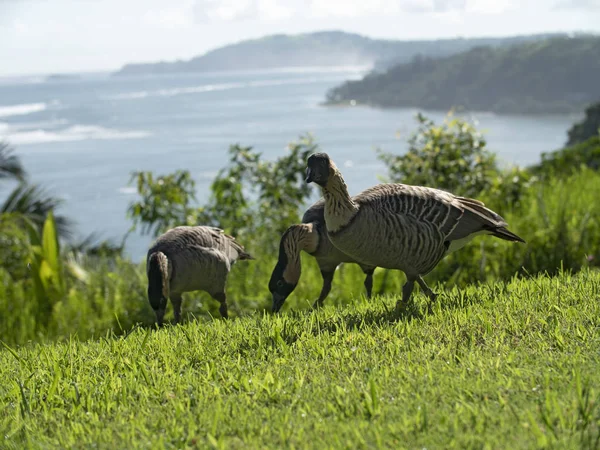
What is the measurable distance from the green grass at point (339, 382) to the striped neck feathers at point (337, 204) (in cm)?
81

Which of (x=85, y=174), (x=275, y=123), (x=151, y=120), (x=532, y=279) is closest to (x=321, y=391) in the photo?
(x=532, y=279)

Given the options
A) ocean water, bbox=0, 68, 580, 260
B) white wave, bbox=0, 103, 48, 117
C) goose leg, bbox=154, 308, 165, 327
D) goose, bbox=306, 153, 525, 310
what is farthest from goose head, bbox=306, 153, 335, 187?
white wave, bbox=0, 103, 48, 117

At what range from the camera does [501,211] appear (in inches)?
433

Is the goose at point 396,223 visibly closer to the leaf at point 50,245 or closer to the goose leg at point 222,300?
the goose leg at point 222,300

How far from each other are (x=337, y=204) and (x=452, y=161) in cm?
628

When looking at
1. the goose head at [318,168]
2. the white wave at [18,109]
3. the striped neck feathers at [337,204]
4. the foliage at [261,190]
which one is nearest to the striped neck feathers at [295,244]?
the striped neck feathers at [337,204]

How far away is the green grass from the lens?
383cm

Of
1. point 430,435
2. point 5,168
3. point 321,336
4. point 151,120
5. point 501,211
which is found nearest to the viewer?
point 430,435

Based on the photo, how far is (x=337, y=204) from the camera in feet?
18.9

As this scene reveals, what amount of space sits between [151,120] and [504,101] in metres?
25.9

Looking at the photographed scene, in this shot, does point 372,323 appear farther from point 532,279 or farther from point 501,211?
point 501,211

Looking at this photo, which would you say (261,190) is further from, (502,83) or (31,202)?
(502,83)

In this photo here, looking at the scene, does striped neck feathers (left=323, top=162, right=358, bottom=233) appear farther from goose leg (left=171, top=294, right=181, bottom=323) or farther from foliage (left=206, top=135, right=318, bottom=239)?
foliage (left=206, top=135, right=318, bottom=239)

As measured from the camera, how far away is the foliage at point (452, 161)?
11.6 metres
